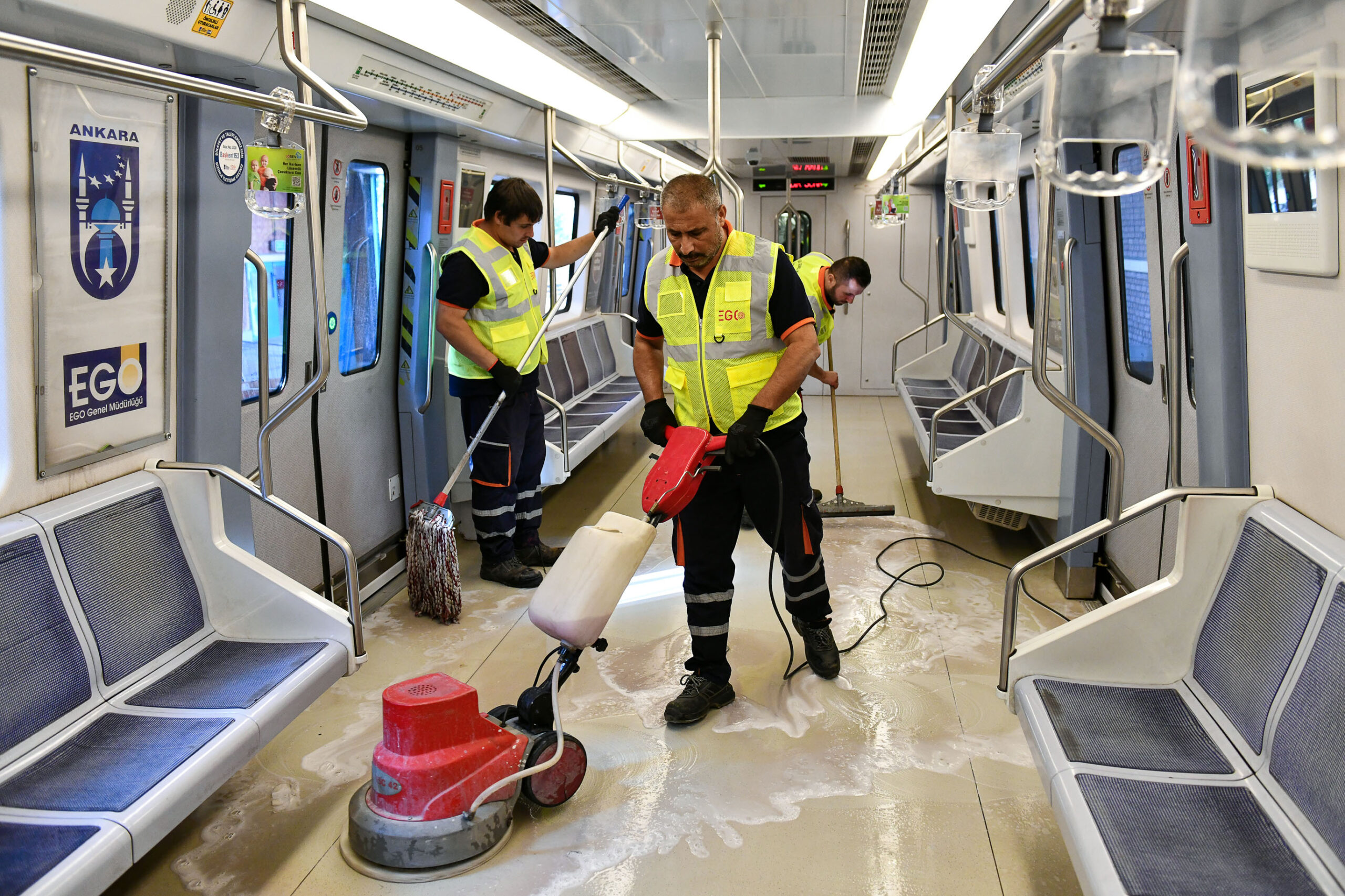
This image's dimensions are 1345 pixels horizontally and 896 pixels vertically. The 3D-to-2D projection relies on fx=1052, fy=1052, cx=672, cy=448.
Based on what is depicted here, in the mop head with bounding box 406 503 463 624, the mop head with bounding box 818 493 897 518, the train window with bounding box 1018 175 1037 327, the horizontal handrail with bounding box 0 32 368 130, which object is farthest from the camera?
the train window with bounding box 1018 175 1037 327

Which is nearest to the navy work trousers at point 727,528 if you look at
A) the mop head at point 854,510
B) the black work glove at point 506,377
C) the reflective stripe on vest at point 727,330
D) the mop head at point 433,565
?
the reflective stripe on vest at point 727,330

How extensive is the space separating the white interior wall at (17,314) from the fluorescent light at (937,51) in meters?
2.82

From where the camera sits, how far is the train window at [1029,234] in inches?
289

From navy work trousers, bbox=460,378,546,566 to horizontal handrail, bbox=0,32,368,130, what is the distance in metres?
2.23

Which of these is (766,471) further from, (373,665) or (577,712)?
(373,665)

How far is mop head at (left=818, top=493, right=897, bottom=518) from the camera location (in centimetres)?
663

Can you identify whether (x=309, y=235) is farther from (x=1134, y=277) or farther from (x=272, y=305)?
(x=1134, y=277)

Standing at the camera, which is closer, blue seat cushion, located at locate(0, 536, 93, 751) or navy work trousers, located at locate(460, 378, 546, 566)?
blue seat cushion, located at locate(0, 536, 93, 751)

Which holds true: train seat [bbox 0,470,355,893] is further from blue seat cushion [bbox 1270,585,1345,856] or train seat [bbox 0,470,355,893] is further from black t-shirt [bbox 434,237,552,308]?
blue seat cushion [bbox 1270,585,1345,856]

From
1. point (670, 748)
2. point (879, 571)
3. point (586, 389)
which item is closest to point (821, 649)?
point (670, 748)

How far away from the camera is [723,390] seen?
369cm

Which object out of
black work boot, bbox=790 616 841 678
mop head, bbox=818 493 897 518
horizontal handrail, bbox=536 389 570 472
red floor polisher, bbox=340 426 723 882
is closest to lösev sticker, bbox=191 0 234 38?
red floor polisher, bbox=340 426 723 882

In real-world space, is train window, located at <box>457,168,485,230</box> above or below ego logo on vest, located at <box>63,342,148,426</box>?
above

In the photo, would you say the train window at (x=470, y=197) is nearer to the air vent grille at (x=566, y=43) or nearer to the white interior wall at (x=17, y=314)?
the air vent grille at (x=566, y=43)
